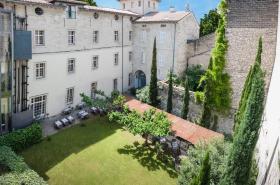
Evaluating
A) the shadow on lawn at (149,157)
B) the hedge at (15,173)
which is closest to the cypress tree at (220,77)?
the shadow on lawn at (149,157)

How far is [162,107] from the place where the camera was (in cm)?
3300

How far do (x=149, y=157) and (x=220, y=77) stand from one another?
9.62 meters

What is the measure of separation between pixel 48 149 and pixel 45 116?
659cm

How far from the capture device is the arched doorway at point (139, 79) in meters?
40.9

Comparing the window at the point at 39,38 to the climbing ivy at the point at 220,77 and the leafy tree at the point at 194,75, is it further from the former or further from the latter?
the climbing ivy at the point at 220,77

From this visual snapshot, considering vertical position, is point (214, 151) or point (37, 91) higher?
point (37, 91)

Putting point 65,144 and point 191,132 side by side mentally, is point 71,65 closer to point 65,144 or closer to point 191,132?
point 65,144

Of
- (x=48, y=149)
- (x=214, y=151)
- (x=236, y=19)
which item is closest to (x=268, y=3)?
(x=236, y=19)

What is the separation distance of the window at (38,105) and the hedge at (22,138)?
13.8 ft

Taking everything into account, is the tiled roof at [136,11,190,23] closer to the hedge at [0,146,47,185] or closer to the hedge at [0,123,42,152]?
the hedge at [0,123,42,152]

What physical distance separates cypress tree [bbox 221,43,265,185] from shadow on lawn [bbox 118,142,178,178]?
8451mm

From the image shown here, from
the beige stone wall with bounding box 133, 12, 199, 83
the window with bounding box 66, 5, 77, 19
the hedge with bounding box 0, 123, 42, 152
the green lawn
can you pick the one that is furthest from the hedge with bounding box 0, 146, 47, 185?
the beige stone wall with bounding box 133, 12, 199, 83

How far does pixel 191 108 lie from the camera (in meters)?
30.0

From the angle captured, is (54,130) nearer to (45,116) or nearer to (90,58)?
(45,116)
